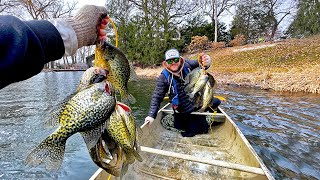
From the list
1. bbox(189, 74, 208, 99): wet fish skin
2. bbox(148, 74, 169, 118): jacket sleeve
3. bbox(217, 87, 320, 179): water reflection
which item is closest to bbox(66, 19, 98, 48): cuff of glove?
bbox(189, 74, 208, 99): wet fish skin

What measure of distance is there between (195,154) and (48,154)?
4.22 m

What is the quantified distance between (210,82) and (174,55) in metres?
1.01

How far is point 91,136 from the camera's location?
5.39 ft

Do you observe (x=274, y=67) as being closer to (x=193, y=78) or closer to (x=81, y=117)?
(x=193, y=78)

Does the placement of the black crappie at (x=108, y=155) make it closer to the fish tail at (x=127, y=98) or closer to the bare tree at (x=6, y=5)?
the fish tail at (x=127, y=98)

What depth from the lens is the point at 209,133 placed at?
21.5 feet

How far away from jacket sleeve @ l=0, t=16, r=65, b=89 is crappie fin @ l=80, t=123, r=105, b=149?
548 millimetres

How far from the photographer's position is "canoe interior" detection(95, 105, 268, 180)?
13.8ft

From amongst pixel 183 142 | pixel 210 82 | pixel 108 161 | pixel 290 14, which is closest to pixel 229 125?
pixel 183 142

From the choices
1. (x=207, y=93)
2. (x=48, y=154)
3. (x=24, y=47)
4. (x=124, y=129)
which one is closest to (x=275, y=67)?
(x=207, y=93)

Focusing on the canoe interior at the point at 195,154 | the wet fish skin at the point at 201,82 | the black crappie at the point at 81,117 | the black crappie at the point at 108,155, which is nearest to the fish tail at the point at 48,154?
the black crappie at the point at 81,117

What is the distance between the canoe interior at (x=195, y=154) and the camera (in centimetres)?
420

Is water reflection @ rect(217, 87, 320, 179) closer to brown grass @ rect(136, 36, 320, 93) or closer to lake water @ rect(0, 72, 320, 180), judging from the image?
lake water @ rect(0, 72, 320, 180)

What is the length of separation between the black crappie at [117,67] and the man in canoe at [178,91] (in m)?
3.12
